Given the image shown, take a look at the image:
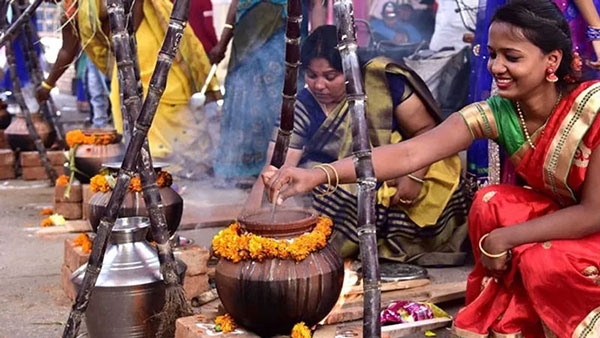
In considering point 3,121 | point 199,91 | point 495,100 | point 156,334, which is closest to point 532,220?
point 495,100

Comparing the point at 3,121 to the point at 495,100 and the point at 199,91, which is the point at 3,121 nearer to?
the point at 199,91

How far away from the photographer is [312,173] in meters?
2.66

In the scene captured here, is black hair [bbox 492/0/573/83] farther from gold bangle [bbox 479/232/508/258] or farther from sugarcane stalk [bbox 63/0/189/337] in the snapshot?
sugarcane stalk [bbox 63/0/189/337]

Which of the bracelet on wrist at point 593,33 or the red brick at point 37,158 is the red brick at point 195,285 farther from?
the red brick at point 37,158

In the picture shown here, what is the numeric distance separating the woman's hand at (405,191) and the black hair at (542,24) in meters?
1.57

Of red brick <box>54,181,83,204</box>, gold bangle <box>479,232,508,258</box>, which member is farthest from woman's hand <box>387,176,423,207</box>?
red brick <box>54,181,83,204</box>

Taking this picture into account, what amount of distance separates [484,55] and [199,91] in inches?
113

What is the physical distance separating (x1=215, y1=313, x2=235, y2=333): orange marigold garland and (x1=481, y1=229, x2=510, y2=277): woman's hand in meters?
0.92

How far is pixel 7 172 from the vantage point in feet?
24.7

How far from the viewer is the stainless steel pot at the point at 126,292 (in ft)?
10.0

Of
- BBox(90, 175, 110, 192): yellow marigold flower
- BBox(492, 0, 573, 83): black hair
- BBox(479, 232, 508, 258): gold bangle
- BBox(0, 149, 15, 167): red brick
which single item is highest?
BBox(492, 0, 573, 83): black hair

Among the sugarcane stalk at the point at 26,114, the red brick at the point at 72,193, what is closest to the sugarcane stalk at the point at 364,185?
the red brick at the point at 72,193

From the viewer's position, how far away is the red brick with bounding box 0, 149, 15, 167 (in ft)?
24.6

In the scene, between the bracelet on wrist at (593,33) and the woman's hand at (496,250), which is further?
the bracelet on wrist at (593,33)
